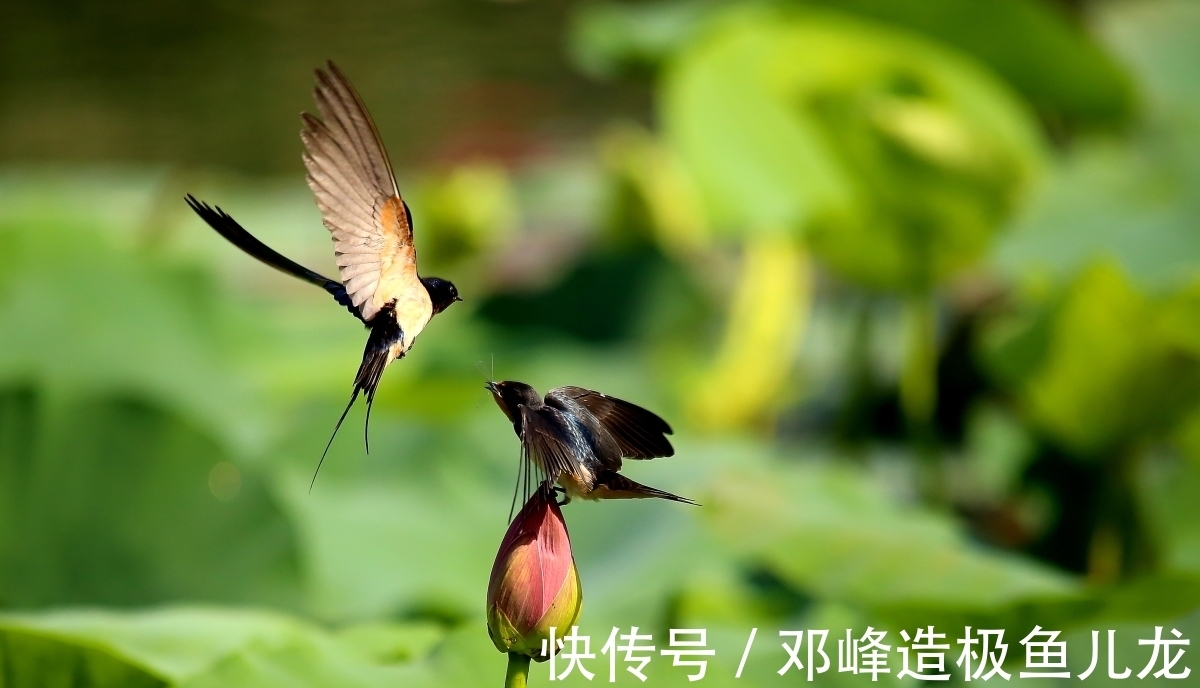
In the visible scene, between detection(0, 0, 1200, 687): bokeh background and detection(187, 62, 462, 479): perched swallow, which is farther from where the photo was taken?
detection(0, 0, 1200, 687): bokeh background

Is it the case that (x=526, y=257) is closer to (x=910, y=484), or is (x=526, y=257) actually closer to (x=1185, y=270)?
(x=910, y=484)

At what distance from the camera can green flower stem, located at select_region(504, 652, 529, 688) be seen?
12.3 inches

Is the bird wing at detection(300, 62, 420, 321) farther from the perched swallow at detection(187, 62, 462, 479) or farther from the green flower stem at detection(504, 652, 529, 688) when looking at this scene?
the green flower stem at detection(504, 652, 529, 688)

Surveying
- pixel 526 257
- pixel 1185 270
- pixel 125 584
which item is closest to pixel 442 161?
pixel 526 257

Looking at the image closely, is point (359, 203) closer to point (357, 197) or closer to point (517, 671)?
point (357, 197)

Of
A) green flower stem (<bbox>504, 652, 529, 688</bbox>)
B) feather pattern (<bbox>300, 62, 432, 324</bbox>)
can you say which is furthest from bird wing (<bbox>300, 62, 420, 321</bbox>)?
green flower stem (<bbox>504, 652, 529, 688</bbox>)

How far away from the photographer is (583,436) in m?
0.30

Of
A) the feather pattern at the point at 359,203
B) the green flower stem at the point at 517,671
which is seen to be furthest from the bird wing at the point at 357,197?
the green flower stem at the point at 517,671

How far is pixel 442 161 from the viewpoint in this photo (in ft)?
6.20

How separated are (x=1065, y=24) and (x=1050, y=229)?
375 mm

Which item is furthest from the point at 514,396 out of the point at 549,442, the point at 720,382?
the point at 720,382

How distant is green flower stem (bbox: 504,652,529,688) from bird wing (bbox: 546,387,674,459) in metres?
0.06

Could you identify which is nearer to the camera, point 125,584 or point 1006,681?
point 1006,681

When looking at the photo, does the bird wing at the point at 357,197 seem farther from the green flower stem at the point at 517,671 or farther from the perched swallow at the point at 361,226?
the green flower stem at the point at 517,671
